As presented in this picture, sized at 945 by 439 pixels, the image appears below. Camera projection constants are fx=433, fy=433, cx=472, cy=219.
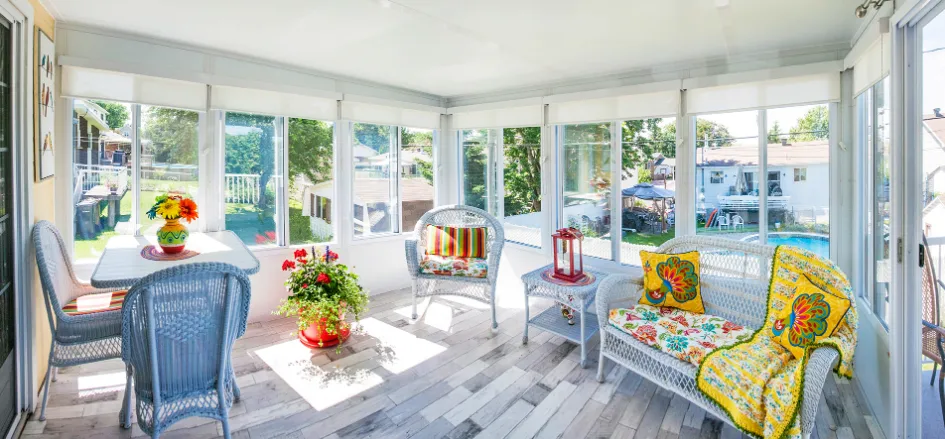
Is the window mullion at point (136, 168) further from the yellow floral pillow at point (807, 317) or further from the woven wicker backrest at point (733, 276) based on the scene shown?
the yellow floral pillow at point (807, 317)

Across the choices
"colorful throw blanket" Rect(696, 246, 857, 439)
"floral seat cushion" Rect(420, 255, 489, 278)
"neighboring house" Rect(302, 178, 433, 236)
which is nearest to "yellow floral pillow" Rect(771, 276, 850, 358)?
"colorful throw blanket" Rect(696, 246, 857, 439)

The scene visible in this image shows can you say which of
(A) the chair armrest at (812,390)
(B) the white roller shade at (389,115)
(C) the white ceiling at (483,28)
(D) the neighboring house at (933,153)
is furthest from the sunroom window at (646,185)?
(B) the white roller shade at (389,115)

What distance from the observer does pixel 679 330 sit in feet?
7.61

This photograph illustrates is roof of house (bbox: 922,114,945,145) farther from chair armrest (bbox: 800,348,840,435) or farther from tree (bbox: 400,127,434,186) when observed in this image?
tree (bbox: 400,127,434,186)

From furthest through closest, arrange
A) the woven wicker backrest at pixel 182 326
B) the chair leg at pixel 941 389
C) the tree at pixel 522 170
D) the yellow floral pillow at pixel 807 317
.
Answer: the tree at pixel 522 170, the yellow floral pillow at pixel 807 317, the chair leg at pixel 941 389, the woven wicker backrest at pixel 182 326

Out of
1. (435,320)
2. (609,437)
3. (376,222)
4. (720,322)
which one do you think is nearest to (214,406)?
(609,437)

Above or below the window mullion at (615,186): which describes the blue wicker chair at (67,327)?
below

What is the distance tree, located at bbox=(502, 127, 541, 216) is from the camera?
14.6ft

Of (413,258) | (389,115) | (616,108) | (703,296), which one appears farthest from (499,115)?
(703,296)

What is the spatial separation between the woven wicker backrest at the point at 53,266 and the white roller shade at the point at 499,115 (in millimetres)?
3534

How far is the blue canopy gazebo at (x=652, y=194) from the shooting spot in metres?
3.61

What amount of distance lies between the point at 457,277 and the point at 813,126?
2.80m

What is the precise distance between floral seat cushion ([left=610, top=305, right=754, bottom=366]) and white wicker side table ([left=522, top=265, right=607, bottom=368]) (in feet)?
1.02

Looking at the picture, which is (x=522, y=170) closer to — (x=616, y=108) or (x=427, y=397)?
(x=616, y=108)
